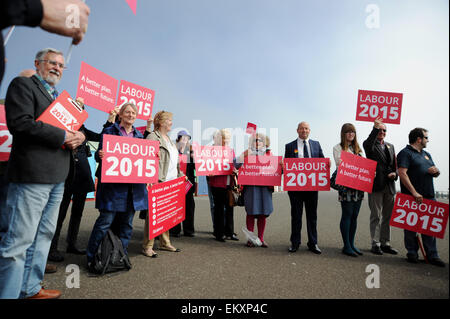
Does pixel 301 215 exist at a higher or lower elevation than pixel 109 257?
higher

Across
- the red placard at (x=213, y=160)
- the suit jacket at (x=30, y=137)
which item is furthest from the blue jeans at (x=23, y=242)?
the red placard at (x=213, y=160)

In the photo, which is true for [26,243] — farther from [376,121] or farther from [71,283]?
[376,121]

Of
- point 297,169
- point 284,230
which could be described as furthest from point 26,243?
point 284,230

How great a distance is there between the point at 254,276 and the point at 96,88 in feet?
12.9

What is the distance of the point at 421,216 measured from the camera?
3.85 meters

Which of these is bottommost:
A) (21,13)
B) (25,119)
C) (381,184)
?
(381,184)

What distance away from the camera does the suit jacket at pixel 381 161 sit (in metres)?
4.57

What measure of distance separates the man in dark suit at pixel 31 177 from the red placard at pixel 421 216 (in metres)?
4.69

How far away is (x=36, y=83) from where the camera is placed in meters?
2.12

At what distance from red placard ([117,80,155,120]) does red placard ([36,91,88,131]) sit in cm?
239

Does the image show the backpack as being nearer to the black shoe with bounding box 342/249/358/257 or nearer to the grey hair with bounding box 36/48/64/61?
the grey hair with bounding box 36/48/64/61

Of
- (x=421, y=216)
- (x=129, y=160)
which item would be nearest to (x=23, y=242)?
(x=129, y=160)

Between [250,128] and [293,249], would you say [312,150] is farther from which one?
[293,249]
